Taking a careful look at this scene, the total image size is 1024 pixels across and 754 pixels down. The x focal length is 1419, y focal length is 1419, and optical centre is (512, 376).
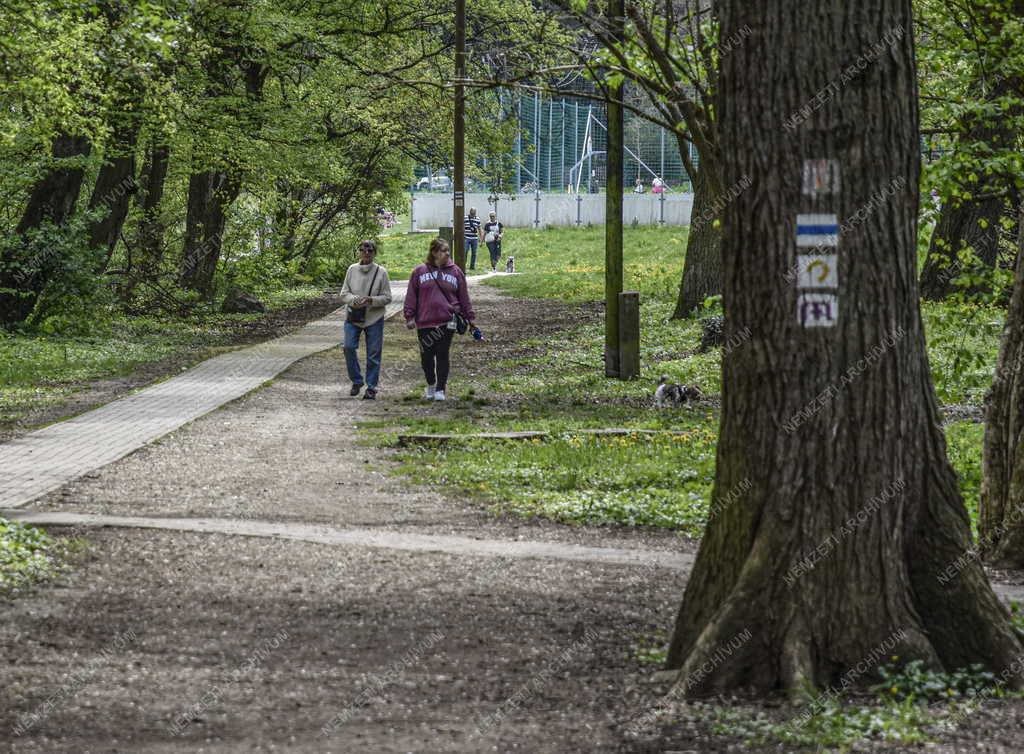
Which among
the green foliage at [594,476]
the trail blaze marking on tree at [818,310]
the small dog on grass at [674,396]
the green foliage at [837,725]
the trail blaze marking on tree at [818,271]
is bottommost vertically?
the green foliage at [594,476]

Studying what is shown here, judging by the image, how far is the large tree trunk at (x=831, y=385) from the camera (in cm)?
561

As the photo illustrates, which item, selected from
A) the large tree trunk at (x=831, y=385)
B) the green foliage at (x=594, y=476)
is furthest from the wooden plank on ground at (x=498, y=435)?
the large tree trunk at (x=831, y=385)

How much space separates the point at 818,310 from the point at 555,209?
60.0 metres

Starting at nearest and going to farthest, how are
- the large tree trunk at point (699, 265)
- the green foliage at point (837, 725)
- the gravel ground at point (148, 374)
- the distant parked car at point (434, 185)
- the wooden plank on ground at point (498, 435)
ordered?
the green foliage at point (837, 725)
the wooden plank on ground at point (498, 435)
the gravel ground at point (148, 374)
the large tree trunk at point (699, 265)
the distant parked car at point (434, 185)

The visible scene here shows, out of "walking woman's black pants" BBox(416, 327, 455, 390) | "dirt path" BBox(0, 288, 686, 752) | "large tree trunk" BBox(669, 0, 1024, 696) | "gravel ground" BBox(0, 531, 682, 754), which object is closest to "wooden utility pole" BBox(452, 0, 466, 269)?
"walking woman's black pants" BBox(416, 327, 455, 390)

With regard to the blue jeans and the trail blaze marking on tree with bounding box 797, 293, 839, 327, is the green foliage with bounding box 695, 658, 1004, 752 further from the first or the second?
the blue jeans

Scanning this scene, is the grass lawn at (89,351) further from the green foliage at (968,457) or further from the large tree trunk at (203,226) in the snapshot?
the green foliage at (968,457)

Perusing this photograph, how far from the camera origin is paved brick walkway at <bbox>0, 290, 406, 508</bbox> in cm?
1106

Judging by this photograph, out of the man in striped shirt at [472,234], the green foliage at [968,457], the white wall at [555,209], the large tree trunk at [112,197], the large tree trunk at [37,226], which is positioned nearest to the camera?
the green foliage at [968,457]

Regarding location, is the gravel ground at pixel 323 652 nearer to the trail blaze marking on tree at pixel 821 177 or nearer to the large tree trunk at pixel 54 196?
the trail blaze marking on tree at pixel 821 177

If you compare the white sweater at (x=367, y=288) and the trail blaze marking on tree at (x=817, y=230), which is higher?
the trail blaze marking on tree at (x=817, y=230)

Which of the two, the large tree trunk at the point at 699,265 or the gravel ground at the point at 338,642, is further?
the large tree trunk at the point at 699,265

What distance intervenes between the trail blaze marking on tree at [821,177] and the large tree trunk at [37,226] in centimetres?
1928

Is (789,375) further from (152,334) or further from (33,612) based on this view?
(152,334)
